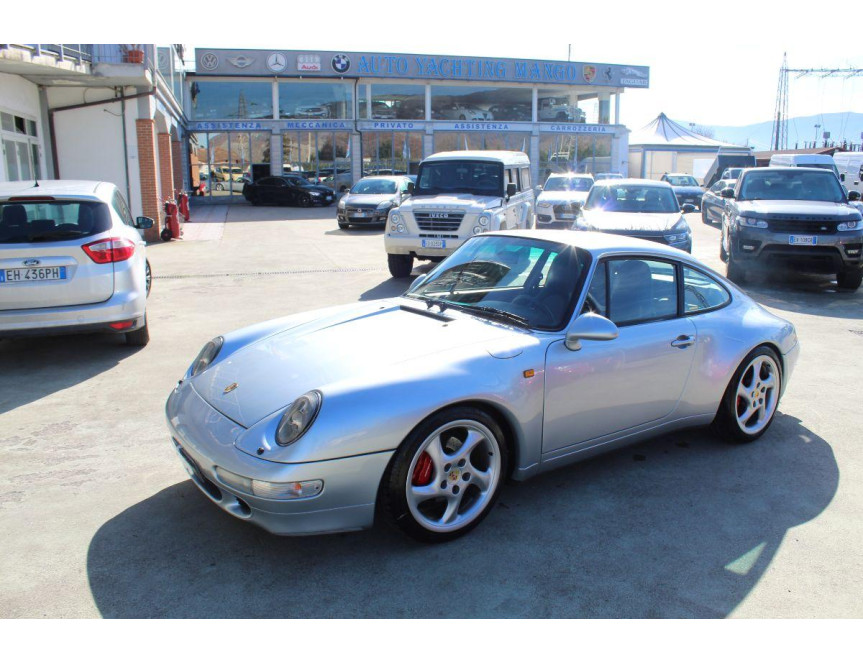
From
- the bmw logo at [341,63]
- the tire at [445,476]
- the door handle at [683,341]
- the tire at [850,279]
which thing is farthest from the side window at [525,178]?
the bmw logo at [341,63]

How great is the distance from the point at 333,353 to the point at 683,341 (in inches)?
84.7

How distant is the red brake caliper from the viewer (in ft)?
10.9

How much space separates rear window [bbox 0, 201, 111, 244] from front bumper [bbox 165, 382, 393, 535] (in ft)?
13.6

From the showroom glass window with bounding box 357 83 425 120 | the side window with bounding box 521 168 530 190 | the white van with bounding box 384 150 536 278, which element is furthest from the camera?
the showroom glass window with bounding box 357 83 425 120

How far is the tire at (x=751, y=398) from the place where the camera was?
4.64 meters

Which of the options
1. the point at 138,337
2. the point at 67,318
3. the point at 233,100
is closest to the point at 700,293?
the point at 67,318

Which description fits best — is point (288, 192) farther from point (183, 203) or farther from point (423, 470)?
point (423, 470)

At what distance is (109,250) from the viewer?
6574 mm

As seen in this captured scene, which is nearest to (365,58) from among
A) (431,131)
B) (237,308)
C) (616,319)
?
(431,131)

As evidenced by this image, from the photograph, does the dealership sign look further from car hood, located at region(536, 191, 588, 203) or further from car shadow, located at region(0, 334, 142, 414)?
car shadow, located at region(0, 334, 142, 414)

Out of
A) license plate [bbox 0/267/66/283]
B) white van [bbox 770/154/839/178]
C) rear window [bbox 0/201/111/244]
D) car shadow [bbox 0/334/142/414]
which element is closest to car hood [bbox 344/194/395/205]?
white van [bbox 770/154/839/178]

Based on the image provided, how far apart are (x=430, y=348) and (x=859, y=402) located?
406 centimetres

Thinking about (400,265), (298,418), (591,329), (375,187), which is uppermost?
(375,187)

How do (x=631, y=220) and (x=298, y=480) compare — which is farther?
(x=631, y=220)
